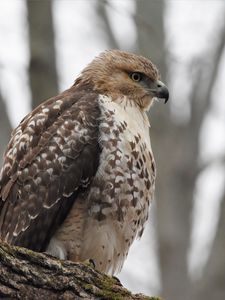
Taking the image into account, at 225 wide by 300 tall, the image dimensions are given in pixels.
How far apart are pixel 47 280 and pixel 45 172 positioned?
5.70 feet

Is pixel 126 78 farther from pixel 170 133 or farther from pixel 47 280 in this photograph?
pixel 170 133

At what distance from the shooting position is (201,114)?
11094mm

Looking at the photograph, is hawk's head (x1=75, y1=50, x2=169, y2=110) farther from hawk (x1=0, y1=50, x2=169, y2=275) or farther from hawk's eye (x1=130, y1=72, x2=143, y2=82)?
hawk (x1=0, y1=50, x2=169, y2=275)

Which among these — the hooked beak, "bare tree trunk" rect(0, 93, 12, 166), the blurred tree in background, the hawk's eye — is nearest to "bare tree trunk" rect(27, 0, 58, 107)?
the blurred tree in background

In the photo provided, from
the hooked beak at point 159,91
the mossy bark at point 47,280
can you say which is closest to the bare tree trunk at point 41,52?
the hooked beak at point 159,91

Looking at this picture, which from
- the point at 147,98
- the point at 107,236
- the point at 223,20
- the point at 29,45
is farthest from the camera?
the point at 223,20

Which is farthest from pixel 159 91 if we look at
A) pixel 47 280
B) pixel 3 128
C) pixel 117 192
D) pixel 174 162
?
pixel 174 162

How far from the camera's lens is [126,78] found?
709 centimetres

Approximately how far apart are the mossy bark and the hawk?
48.4 inches

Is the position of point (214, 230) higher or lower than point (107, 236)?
higher

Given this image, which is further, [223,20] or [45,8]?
[223,20]

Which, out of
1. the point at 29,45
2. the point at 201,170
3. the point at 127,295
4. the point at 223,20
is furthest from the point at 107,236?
the point at 223,20

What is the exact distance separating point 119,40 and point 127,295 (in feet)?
27.0

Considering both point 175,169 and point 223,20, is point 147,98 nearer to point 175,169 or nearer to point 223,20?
point 175,169
